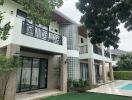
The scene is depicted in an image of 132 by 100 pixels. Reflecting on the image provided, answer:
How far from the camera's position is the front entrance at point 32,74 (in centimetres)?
1439

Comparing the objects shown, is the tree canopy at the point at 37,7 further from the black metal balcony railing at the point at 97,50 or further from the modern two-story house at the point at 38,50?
the black metal balcony railing at the point at 97,50

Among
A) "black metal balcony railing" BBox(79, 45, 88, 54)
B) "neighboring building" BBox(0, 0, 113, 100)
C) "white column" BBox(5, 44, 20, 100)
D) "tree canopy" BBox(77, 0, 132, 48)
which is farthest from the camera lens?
"black metal balcony railing" BBox(79, 45, 88, 54)

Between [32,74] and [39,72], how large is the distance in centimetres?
123

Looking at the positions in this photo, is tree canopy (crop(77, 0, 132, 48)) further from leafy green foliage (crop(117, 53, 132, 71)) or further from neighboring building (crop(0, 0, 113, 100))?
leafy green foliage (crop(117, 53, 132, 71))

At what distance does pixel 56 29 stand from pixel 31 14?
14.0m

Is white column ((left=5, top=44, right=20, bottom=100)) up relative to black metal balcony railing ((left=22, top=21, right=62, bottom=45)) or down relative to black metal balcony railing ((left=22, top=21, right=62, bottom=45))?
down

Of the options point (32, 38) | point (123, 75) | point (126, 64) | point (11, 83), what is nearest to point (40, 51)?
point (32, 38)

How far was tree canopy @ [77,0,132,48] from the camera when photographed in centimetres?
1091

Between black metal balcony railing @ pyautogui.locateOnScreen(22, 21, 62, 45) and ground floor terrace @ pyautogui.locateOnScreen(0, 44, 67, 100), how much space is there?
139 cm

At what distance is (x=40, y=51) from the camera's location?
15672mm

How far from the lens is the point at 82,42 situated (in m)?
25.3

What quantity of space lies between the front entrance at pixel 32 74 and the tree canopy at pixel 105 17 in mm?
7038

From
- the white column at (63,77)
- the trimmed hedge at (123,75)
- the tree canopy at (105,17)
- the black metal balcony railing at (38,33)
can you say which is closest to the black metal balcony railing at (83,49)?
the white column at (63,77)

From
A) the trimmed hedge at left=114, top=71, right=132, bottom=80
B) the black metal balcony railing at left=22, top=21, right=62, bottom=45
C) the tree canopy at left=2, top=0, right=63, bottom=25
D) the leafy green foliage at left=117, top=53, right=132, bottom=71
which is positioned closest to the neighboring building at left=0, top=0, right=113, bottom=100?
the black metal balcony railing at left=22, top=21, right=62, bottom=45
